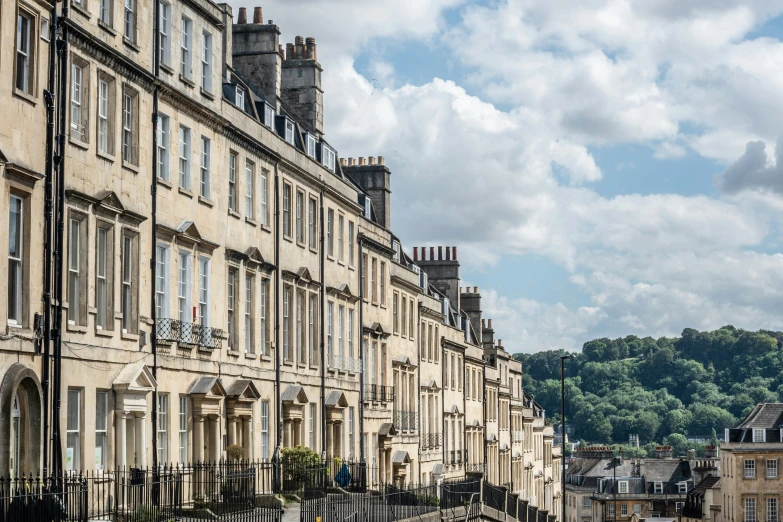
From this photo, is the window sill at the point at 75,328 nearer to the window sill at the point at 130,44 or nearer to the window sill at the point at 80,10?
the window sill at the point at 80,10

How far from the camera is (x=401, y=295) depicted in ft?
191

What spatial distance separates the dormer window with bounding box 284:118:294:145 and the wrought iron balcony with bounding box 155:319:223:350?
Answer: 31.9 feet

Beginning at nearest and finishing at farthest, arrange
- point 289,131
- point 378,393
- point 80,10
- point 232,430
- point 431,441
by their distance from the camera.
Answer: point 80,10, point 232,430, point 289,131, point 378,393, point 431,441

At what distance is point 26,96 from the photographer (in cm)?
2469

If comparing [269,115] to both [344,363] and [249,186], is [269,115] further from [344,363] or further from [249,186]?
[344,363]

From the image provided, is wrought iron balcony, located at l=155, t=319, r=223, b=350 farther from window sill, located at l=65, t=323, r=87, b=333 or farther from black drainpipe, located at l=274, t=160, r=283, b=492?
black drainpipe, located at l=274, t=160, r=283, b=492

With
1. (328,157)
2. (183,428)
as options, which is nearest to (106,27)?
(183,428)

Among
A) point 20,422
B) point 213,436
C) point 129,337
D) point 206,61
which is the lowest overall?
point 213,436

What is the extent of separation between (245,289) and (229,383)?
9.58ft

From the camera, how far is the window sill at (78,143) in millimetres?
26625

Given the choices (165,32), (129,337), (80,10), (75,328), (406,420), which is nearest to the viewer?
(75,328)

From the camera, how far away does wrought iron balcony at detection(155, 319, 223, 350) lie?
3116 centimetres

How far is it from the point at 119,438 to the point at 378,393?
2489 cm

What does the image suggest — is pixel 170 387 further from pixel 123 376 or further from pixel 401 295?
pixel 401 295
